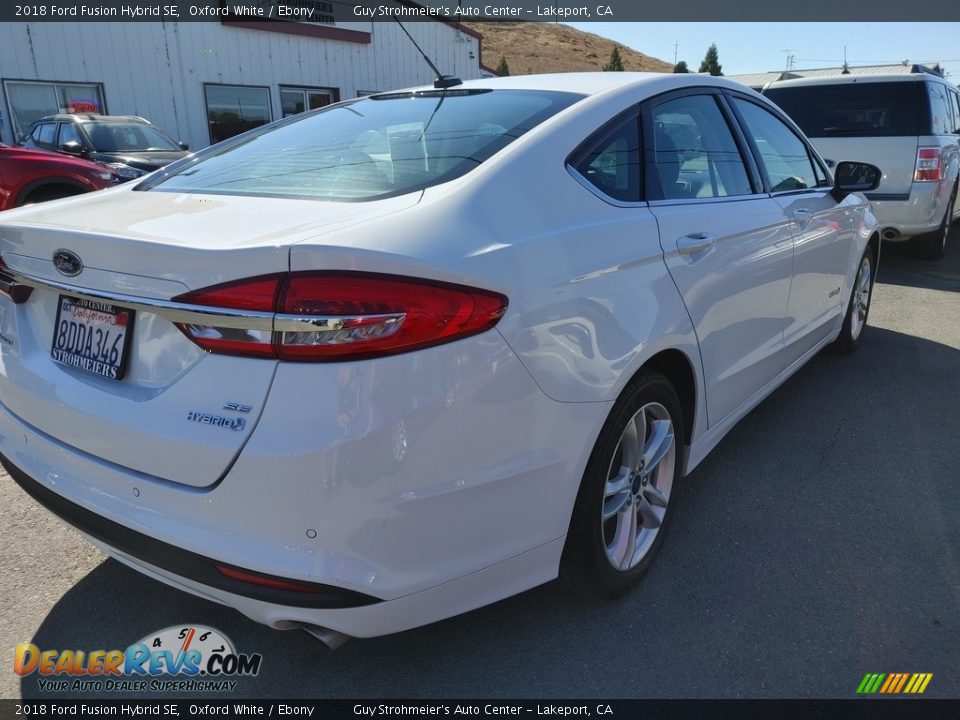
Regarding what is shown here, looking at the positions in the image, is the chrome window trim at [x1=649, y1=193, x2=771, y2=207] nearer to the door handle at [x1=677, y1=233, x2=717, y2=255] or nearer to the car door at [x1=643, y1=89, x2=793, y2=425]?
the car door at [x1=643, y1=89, x2=793, y2=425]

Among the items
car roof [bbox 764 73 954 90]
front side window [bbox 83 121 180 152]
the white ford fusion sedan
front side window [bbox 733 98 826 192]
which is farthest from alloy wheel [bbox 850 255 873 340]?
front side window [bbox 83 121 180 152]

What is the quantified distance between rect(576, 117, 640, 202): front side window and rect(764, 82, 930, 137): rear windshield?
6.36 m

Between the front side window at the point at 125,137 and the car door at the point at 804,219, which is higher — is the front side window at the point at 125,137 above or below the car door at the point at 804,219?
above

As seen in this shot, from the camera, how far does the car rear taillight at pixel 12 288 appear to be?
2.07m

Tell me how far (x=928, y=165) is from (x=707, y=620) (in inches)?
268

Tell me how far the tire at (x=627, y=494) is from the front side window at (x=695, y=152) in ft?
2.44

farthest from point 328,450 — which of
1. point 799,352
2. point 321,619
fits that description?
point 799,352

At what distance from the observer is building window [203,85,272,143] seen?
53.2ft

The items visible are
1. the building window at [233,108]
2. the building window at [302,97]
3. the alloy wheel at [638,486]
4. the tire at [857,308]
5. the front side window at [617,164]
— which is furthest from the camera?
the building window at [302,97]

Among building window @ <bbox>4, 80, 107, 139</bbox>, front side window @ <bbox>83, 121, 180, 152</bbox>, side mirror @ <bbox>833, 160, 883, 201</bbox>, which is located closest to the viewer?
side mirror @ <bbox>833, 160, 883, 201</bbox>

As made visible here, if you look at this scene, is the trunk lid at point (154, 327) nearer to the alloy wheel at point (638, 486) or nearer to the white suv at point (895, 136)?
the alloy wheel at point (638, 486)

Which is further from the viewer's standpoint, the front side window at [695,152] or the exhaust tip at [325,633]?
the front side window at [695,152]

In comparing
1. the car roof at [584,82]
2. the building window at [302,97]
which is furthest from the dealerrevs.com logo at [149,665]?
the building window at [302,97]
